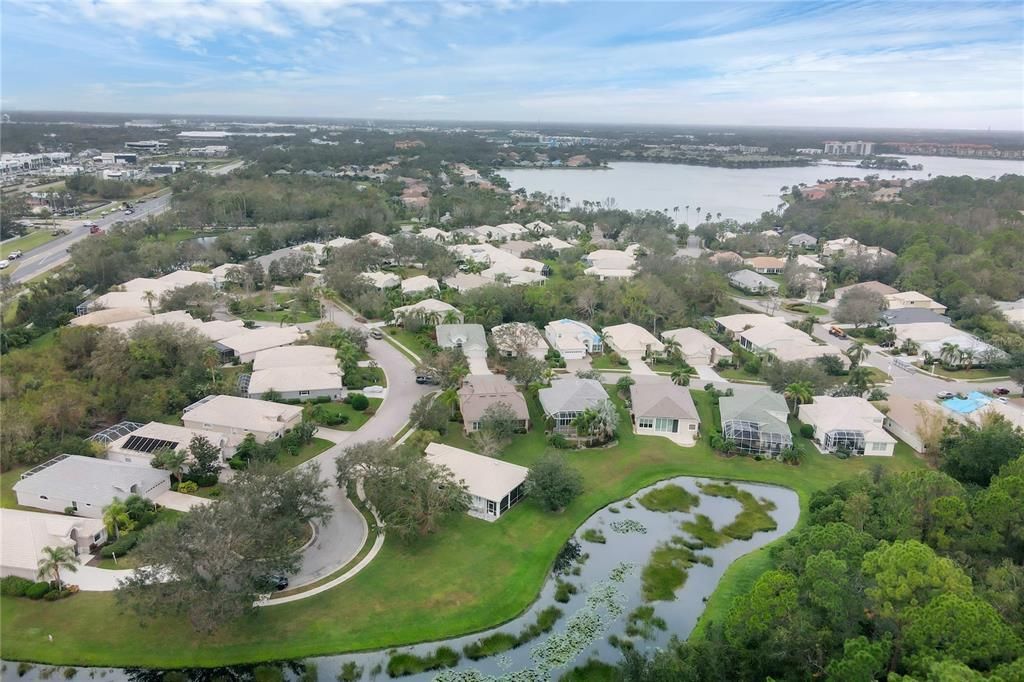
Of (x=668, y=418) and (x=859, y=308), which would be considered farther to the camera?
(x=859, y=308)

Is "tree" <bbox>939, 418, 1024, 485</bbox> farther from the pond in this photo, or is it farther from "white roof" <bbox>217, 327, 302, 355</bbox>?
"white roof" <bbox>217, 327, 302, 355</bbox>

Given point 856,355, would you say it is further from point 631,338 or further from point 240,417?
point 240,417

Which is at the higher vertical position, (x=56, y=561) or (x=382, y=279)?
(x=382, y=279)

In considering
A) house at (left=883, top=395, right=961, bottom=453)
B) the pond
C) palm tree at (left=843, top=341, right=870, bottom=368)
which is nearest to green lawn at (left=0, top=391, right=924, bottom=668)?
the pond

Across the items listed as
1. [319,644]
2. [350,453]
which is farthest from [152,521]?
[319,644]

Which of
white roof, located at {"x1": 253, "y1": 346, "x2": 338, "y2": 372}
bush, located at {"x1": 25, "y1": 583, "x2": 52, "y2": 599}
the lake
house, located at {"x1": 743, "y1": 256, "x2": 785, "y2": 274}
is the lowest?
bush, located at {"x1": 25, "y1": 583, "x2": 52, "y2": 599}

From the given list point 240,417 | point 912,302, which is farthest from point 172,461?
point 912,302
